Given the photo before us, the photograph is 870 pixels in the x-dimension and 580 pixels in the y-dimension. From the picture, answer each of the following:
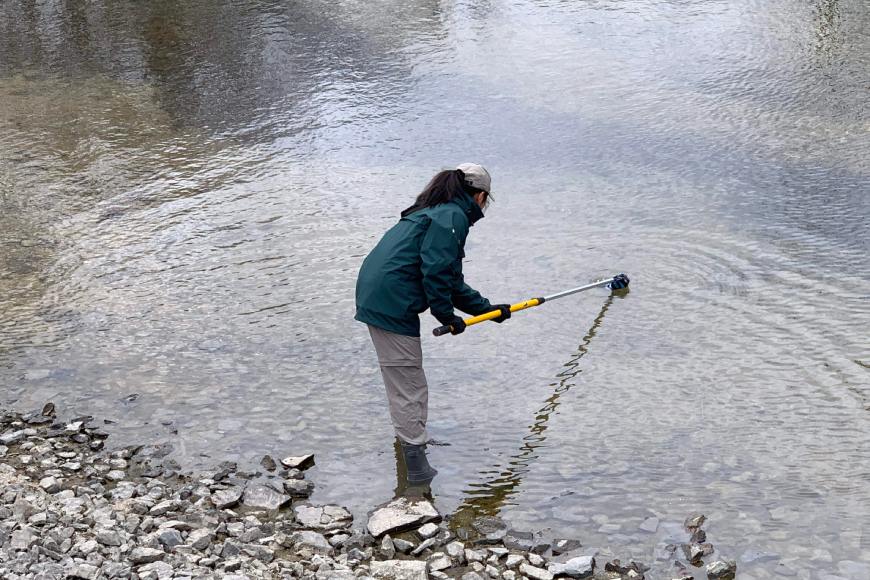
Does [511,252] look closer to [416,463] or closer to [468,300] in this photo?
[468,300]

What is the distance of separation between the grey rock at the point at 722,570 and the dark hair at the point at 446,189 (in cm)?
215

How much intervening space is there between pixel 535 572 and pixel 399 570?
0.62m

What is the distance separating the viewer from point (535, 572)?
4.46 meters

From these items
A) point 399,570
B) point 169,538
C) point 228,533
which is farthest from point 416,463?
point 169,538

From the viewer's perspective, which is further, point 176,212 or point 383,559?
point 176,212

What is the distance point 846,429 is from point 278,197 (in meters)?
5.33

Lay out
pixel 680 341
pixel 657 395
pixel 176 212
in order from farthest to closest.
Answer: pixel 176 212, pixel 680 341, pixel 657 395

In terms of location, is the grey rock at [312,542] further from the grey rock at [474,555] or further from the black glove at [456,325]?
the black glove at [456,325]

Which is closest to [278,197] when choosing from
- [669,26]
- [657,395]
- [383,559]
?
[657,395]

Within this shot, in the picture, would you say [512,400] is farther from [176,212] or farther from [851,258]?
[176,212]

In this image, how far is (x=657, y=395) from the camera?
19.5 feet

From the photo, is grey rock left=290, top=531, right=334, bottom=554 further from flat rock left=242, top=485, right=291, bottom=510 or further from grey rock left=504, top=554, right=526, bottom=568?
grey rock left=504, top=554, right=526, bottom=568

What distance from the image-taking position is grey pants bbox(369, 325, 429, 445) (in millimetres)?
5227

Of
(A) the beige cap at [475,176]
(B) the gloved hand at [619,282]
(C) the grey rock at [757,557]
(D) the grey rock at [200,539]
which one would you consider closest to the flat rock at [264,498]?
(D) the grey rock at [200,539]
